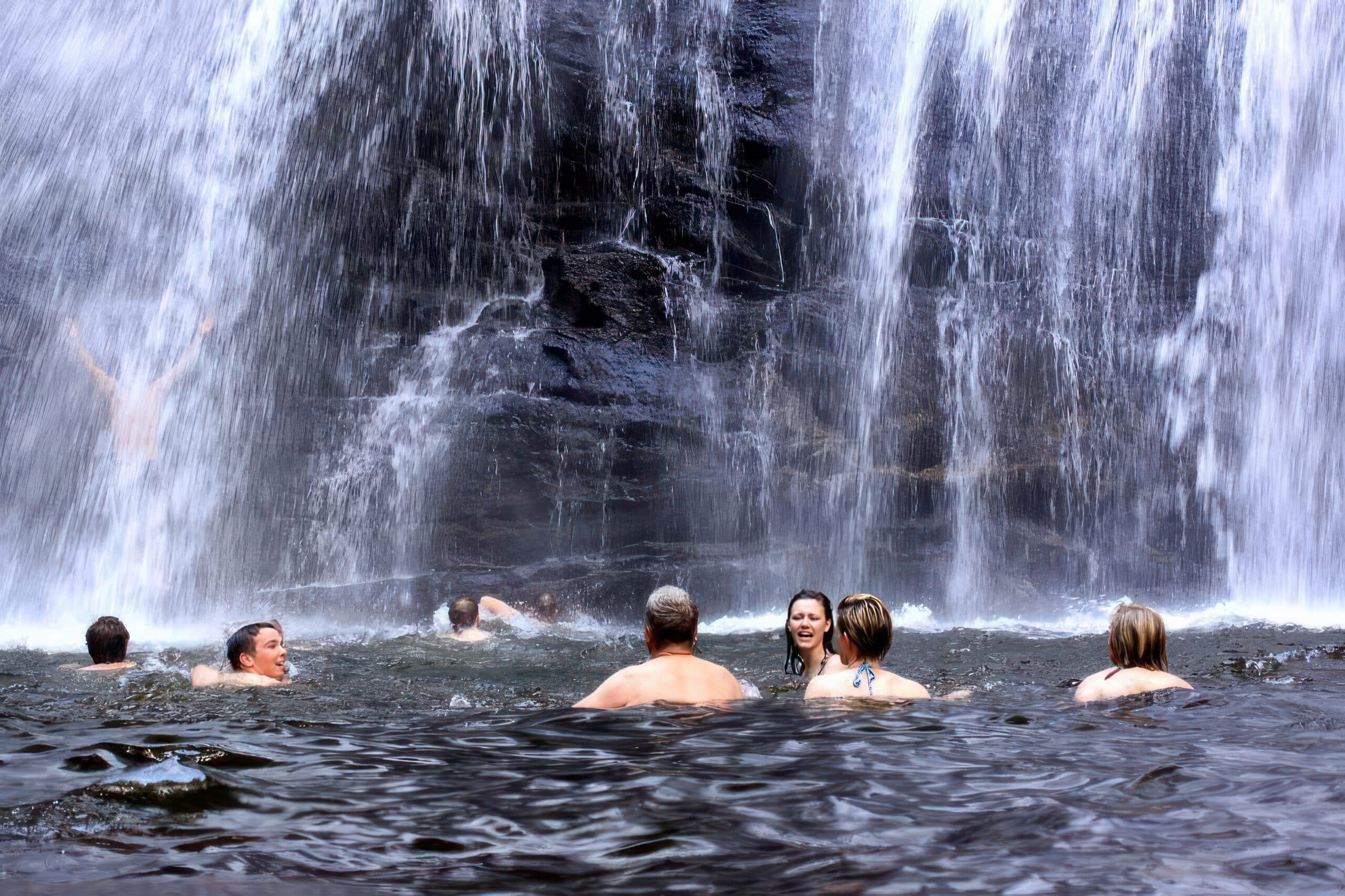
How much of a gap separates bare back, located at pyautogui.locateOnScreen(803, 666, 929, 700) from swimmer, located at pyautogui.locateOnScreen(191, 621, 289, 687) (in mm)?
3930

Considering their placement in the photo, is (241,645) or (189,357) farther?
(189,357)

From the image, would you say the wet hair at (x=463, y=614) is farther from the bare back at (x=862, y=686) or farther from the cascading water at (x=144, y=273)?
the bare back at (x=862, y=686)

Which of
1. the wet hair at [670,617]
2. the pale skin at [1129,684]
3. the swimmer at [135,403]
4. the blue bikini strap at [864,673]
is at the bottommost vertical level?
the pale skin at [1129,684]

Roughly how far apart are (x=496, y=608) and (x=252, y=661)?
263 inches

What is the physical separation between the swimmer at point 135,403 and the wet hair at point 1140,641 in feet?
48.9

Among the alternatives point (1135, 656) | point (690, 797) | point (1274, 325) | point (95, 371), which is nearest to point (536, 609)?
point (95, 371)

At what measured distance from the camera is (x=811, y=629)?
6.90 m

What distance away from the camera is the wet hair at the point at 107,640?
8609 mm

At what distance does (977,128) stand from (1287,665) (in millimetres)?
11887

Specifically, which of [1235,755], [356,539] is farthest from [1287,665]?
[356,539]

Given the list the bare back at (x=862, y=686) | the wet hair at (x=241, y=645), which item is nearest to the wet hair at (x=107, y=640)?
the wet hair at (x=241, y=645)

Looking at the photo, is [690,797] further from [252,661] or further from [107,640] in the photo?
[107,640]

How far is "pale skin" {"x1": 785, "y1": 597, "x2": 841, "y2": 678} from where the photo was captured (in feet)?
22.6

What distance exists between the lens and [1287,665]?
8.59 meters
